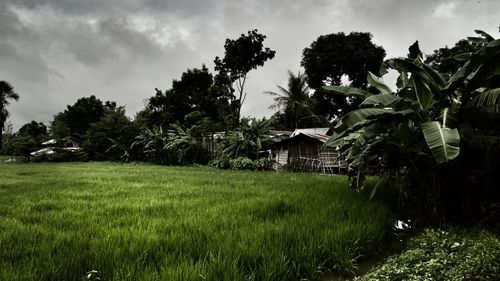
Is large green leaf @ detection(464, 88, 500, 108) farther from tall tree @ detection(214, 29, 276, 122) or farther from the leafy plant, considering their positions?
tall tree @ detection(214, 29, 276, 122)

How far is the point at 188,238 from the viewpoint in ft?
10.0

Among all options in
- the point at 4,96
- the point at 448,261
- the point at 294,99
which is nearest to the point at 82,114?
the point at 4,96

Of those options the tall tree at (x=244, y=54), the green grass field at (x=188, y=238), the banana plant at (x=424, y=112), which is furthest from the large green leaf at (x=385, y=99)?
the tall tree at (x=244, y=54)

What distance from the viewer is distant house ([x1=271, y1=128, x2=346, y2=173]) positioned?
611 inches

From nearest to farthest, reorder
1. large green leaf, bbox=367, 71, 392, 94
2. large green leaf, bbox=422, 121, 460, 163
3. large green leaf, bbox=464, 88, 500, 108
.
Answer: large green leaf, bbox=422, 121, 460, 163
large green leaf, bbox=464, 88, 500, 108
large green leaf, bbox=367, 71, 392, 94

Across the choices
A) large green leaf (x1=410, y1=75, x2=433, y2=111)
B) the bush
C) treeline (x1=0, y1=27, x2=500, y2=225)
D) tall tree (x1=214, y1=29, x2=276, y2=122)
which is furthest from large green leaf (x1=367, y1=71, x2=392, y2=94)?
tall tree (x1=214, y1=29, x2=276, y2=122)

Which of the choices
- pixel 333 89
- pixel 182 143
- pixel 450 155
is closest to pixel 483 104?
pixel 450 155

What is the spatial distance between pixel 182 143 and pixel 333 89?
52.3ft

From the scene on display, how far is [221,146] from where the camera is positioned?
18969 millimetres

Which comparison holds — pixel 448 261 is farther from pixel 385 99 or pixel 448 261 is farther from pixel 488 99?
pixel 385 99

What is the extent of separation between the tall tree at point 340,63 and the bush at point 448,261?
Result: 98.1 ft

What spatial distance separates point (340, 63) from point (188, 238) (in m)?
32.1

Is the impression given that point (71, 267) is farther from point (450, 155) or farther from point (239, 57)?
point (239, 57)

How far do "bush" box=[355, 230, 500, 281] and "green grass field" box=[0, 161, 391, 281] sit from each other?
419 millimetres
